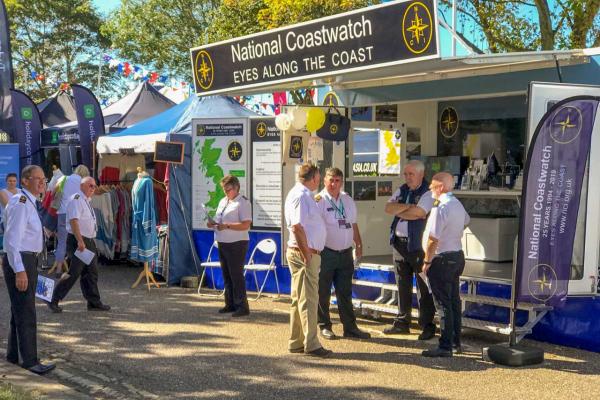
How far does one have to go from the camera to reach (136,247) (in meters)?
11.9

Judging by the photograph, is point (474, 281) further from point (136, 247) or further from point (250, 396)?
point (136, 247)

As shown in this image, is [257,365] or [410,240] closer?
[257,365]

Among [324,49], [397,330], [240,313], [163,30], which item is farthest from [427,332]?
[163,30]

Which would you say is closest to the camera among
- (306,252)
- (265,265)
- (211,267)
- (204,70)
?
(306,252)

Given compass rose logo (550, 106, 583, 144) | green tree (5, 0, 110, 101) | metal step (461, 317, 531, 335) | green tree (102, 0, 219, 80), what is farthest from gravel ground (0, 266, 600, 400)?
green tree (5, 0, 110, 101)

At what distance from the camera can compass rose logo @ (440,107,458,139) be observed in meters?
10.7

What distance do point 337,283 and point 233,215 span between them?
1.74 metres

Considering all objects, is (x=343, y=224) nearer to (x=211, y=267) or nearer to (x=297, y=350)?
(x=297, y=350)

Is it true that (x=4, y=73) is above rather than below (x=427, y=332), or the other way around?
above

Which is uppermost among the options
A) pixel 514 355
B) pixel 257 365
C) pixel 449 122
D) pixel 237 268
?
pixel 449 122

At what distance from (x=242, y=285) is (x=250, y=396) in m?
3.40

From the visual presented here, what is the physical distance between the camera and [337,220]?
7688 mm

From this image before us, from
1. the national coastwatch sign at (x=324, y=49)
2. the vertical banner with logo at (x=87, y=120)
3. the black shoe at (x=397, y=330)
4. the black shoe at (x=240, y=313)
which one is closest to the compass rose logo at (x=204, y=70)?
the national coastwatch sign at (x=324, y=49)

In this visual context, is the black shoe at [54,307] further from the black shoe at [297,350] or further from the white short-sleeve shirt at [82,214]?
the black shoe at [297,350]
